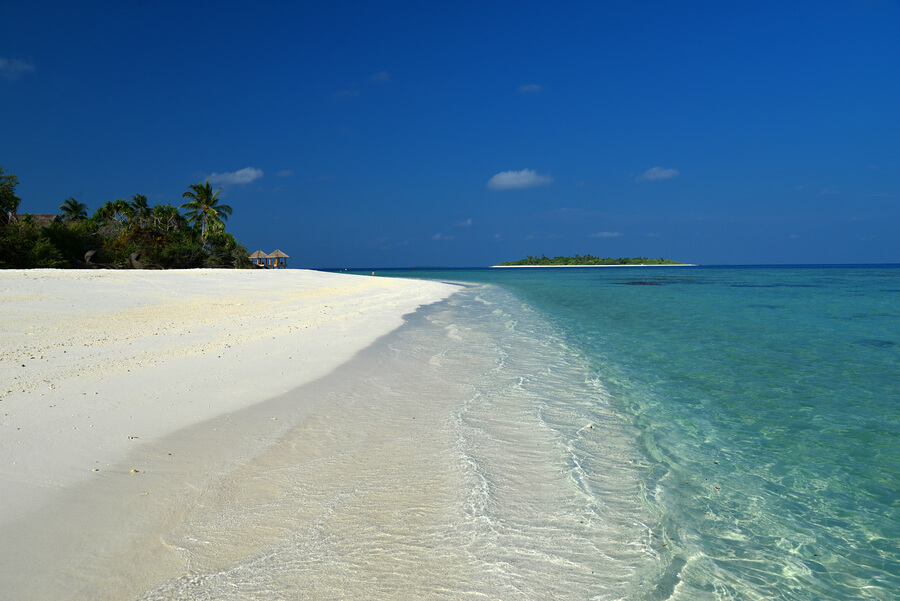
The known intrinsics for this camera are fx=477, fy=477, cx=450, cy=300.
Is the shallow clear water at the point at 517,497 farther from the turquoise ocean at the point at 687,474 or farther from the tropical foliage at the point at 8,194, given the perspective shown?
the tropical foliage at the point at 8,194

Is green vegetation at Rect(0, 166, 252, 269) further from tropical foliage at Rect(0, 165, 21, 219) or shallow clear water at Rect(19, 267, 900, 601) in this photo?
shallow clear water at Rect(19, 267, 900, 601)

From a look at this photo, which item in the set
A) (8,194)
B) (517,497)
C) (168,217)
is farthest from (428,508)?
(168,217)

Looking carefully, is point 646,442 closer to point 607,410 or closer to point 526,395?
point 607,410

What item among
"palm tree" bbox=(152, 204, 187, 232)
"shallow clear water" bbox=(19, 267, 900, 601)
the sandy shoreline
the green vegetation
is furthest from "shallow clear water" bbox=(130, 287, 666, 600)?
"palm tree" bbox=(152, 204, 187, 232)

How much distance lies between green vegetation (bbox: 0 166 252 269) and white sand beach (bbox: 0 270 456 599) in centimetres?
1301

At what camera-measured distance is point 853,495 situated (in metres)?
4.42

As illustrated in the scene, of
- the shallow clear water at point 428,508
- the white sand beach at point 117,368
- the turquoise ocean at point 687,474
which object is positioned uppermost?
the white sand beach at point 117,368

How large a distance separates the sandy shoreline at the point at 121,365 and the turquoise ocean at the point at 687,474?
3242mm

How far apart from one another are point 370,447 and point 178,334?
25.1ft

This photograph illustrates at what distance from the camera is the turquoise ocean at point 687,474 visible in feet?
10.5

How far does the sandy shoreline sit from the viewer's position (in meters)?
4.36

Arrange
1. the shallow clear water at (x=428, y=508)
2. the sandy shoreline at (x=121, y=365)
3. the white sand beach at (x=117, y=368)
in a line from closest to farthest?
the shallow clear water at (x=428, y=508), the white sand beach at (x=117, y=368), the sandy shoreline at (x=121, y=365)

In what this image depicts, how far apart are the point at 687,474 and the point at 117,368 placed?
7.97 m

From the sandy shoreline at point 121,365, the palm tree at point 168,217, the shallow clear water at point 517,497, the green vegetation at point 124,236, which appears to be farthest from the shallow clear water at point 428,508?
the palm tree at point 168,217
